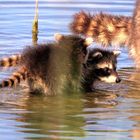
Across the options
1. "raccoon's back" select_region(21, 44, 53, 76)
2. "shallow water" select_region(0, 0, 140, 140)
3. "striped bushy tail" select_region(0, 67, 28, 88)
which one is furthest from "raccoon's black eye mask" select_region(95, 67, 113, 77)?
"striped bushy tail" select_region(0, 67, 28, 88)

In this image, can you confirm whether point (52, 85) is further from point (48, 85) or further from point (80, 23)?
point (80, 23)

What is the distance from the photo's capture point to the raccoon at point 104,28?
1048 centimetres

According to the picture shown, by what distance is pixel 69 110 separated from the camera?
784 cm

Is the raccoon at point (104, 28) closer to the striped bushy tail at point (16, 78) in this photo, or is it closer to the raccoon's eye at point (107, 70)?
the raccoon's eye at point (107, 70)

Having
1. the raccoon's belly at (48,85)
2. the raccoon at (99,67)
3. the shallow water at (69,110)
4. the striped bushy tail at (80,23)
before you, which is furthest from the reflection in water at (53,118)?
the striped bushy tail at (80,23)

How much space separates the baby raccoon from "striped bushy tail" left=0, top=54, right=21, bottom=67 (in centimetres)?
39

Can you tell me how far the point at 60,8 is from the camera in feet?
45.5

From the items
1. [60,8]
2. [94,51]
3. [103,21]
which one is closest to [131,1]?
[60,8]

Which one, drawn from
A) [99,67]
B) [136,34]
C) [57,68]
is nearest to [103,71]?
[99,67]

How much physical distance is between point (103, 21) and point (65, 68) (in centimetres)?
202

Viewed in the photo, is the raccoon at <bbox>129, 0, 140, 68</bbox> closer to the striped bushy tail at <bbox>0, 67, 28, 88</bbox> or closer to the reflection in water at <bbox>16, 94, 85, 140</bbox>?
the reflection in water at <bbox>16, 94, 85, 140</bbox>

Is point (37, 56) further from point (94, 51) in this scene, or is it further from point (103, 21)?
point (103, 21)

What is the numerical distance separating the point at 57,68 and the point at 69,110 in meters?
0.97

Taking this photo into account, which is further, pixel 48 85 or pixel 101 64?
pixel 101 64
